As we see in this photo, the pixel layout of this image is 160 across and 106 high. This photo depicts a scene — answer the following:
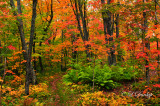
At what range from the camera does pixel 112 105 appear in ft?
15.6

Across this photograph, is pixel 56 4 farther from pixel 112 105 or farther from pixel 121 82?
pixel 112 105

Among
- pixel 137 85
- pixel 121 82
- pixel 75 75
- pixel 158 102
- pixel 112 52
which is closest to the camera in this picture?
pixel 158 102

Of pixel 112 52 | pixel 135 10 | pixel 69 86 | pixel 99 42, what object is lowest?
pixel 69 86

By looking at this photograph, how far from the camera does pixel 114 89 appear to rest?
6.86 metres

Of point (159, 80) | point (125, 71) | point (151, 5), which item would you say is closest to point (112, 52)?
point (125, 71)

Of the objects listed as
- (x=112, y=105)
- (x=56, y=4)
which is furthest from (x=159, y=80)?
(x=56, y=4)

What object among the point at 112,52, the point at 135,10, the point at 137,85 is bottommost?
the point at 137,85

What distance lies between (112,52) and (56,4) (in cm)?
1018

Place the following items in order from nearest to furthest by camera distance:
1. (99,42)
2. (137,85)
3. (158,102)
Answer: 1. (158,102)
2. (137,85)
3. (99,42)

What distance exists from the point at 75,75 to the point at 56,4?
35.0 ft

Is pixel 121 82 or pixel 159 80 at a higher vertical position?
pixel 159 80

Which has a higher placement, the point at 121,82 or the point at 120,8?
the point at 120,8

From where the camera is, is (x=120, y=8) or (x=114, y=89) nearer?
(x=120, y=8)

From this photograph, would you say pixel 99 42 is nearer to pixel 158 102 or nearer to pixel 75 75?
pixel 75 75
